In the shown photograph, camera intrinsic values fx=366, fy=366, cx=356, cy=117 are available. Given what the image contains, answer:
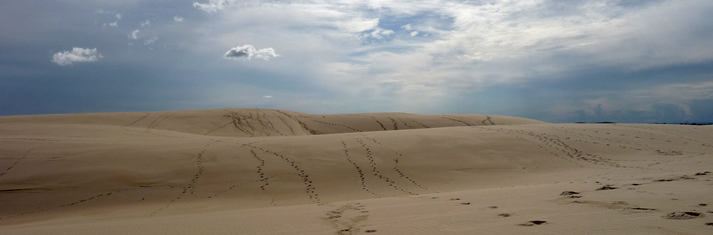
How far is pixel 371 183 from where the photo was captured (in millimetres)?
10461

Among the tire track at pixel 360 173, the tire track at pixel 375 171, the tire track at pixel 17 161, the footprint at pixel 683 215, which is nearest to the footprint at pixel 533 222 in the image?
the footprint at pixel 683 215

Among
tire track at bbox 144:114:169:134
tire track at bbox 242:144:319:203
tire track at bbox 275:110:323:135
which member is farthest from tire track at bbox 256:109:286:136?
tire track at bbox 242:144:319:203

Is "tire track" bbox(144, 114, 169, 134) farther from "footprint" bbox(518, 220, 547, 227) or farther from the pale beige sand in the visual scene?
"footprint" bbox(518, 220, 547, 227)

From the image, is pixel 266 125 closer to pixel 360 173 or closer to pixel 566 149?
pixel 360 173

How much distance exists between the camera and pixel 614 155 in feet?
41.9

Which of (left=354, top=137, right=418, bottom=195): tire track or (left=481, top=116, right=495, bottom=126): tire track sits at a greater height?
(left=481, top=116, right=495, bottom=126): tire track

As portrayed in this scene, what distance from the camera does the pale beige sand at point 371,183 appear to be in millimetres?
4684

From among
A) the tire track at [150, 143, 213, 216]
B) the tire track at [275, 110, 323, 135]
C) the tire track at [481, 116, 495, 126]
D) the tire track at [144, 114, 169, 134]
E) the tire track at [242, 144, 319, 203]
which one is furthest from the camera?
the tire track at [481, 116, 495, 126]

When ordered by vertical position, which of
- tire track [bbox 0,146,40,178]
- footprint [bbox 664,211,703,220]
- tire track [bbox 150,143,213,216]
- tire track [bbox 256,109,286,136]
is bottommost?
tire track [bbox 150,143,213,216]

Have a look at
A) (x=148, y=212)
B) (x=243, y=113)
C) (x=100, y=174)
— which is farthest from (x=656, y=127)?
(x=243, y=113)

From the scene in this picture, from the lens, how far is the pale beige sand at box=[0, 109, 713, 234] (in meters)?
4.68

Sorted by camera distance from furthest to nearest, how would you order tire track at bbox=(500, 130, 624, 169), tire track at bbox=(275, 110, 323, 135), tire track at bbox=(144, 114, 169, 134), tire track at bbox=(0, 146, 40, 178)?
tire track at bbox=(275, 110, 323, 135) < tire track at bbox=(144, 114, 169, 134) < tire track at bbox=(500, 130, 624, 169) < tire track at bbox=(0, 146, 40, 178)

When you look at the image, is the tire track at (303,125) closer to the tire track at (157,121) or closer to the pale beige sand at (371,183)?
the tire track at (157,121)

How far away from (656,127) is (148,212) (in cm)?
2194
